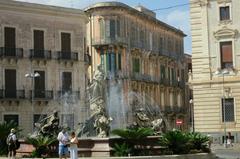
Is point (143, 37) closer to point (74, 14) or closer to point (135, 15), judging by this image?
point (135, 15)

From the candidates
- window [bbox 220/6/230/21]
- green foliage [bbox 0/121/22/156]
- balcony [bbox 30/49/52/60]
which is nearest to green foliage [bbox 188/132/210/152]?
green foliage [bbox 0/121/22/156]

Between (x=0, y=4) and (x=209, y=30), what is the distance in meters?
16.7

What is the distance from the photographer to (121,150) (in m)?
21.7

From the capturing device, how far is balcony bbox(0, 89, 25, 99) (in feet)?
150

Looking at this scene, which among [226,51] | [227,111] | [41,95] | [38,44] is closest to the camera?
[227,111]

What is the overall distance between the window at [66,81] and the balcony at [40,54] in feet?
7.01

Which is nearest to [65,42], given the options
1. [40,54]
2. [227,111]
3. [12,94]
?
[40,54]

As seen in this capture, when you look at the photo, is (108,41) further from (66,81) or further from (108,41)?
(66,81)

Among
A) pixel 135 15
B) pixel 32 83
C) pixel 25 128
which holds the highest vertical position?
pixel 135 15

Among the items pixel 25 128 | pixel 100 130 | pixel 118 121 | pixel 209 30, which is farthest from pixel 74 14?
pixel 100 130

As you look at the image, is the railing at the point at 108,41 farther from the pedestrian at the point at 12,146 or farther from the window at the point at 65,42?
the pedestrian at the point at 12,146

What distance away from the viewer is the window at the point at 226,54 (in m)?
40.3

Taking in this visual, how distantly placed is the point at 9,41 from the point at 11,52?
1.00 metres

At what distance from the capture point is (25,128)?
154 ft
